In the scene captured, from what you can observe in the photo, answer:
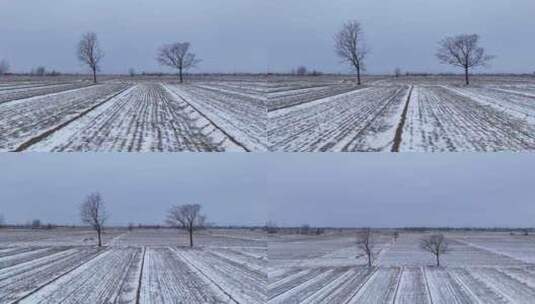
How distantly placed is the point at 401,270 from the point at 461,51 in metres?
4.93

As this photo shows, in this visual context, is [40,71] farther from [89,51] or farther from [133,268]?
[133,268]

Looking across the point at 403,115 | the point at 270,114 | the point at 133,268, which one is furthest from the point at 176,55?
the point at 403,115

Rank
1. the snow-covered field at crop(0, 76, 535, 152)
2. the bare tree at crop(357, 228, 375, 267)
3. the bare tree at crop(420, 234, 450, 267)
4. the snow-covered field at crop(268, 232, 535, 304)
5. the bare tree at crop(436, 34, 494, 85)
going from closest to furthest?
the snow-covered field at crop(0, 76, 535, 152) < the snow-covered field at crop(268, 232, 535, 304) < the bare tree at crop(436, 34, 494, 85) < the bare tree at crop(420, 234, 450, 267) < the bare tree at crop(357, 228, 375, 267)

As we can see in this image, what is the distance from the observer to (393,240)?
1262 cm

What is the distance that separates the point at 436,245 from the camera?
12.0 m

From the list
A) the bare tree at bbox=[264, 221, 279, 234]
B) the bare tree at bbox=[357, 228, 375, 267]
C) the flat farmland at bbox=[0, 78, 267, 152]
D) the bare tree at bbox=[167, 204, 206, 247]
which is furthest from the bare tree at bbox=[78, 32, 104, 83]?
the bare tree at bbox=[357, 228, 375, 267]

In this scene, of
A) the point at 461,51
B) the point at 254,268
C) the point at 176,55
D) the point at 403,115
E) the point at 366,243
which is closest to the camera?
the point at 254,268

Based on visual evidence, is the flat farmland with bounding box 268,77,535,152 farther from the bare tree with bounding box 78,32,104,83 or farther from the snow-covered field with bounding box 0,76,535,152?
the bare tree with bounding box 78,32,104,83

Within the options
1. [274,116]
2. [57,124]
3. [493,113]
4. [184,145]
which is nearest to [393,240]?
[493,113]

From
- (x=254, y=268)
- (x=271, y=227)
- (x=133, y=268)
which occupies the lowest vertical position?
(x=133, y=268)

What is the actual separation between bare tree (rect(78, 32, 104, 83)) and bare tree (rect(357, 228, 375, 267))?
22.3 feet

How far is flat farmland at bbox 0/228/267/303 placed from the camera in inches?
406

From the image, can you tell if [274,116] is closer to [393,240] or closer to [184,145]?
[184,145]

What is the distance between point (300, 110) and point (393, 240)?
13.4 ft
